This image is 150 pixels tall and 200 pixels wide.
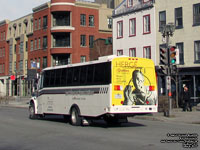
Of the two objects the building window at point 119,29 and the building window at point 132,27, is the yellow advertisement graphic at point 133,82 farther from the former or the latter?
the building window at point 119,29

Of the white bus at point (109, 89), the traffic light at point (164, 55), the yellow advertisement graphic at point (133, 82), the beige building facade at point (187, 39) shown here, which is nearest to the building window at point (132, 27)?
the beige building facade at point (187, 39)

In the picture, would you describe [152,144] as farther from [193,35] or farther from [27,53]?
[27,53]

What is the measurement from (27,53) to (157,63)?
34.9 metres

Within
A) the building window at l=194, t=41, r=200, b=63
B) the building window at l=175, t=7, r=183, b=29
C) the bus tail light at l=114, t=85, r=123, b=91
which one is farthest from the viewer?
the building window at l=175, t=7, r=183, b=29

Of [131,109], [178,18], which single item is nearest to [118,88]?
[131,109]

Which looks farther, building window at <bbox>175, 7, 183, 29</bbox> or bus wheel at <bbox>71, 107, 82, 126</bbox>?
building window at <bbox>175, 7, 183, 29</bbox>

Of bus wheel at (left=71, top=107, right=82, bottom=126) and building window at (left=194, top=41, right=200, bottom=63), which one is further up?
building window at (left=194, top=41, right=200, bottom=63)

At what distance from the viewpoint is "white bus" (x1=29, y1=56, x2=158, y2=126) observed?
1598cm

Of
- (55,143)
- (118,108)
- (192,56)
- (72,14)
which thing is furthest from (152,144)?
(72,14)

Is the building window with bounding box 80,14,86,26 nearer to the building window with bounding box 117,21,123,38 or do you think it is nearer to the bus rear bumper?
the building window with bounding box 117,21,123,38

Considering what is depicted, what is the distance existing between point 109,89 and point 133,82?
51.6 inches

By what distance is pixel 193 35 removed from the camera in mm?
34719

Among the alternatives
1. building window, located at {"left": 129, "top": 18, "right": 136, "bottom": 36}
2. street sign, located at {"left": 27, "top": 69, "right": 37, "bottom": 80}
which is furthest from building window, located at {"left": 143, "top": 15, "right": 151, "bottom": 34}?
street sign, located at {"left": 27, "top": 69, "right": 37, "bottom": 80}

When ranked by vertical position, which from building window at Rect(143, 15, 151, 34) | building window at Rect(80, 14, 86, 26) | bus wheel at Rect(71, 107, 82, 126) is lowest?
bus wheel at Rect(71, 107, 82, 126)
